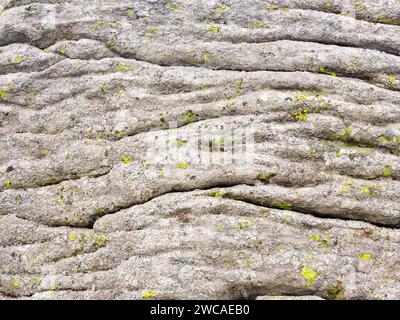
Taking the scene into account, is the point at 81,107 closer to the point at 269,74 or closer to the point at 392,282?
the point at 269,74

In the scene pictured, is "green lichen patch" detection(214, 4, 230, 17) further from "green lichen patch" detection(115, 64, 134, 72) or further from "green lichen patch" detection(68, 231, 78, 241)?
"green lichen patch" detection(68, 231, 78, 241)

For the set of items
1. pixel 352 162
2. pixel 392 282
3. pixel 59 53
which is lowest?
pixel 392 282

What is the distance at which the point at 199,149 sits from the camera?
4.21 meters

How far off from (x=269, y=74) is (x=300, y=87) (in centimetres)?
35

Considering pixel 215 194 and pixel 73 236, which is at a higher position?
pixel 215 194

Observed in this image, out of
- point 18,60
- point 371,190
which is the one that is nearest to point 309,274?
point 371,190

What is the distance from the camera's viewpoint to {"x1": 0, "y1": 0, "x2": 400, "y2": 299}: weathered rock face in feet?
12.5

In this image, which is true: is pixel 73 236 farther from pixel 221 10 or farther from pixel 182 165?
pixel 221 10

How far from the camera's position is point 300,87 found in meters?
4.42

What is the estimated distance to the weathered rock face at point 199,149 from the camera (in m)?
3.81

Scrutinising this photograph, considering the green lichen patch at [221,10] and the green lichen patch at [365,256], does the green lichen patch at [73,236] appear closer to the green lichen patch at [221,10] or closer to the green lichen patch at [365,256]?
the green lichen patch at [365,256]

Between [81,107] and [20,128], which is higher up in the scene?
[81,107]
